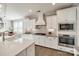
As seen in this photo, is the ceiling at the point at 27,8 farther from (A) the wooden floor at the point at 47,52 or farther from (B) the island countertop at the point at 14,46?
(A) the wooden floor at the point at 47,52

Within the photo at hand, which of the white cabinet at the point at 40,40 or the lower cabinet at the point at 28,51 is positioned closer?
the lower cabinet at the point at 28,51

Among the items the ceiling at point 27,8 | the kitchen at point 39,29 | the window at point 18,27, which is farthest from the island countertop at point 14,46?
the ceiling at point 27,8

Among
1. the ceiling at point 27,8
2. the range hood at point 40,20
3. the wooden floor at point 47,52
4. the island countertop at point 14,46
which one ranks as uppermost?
the ceiling at point 27,8

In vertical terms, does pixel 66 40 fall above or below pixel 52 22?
below

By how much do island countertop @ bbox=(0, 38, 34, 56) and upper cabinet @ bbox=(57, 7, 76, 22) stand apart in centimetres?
50

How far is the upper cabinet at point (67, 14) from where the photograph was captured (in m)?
1.13

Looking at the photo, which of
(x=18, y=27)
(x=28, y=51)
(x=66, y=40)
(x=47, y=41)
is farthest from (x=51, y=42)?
(x=18, y=27)

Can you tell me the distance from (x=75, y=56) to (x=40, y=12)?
70cm

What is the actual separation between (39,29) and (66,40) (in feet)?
1.31

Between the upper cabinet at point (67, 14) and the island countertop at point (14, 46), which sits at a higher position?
the upper cabinet at point (67, 14)

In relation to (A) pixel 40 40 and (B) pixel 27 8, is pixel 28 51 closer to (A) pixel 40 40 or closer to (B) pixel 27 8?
(A) pixel 40 40

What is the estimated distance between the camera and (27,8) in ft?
3.75

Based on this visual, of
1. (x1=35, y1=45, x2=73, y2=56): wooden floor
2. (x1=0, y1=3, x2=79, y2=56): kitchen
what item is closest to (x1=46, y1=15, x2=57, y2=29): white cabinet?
(x1=0, y1=3, x2=79, y2=56): kitchen

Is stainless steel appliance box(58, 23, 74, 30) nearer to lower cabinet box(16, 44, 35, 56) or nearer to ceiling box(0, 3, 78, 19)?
ceiling box(0, 3, 78, 19)
